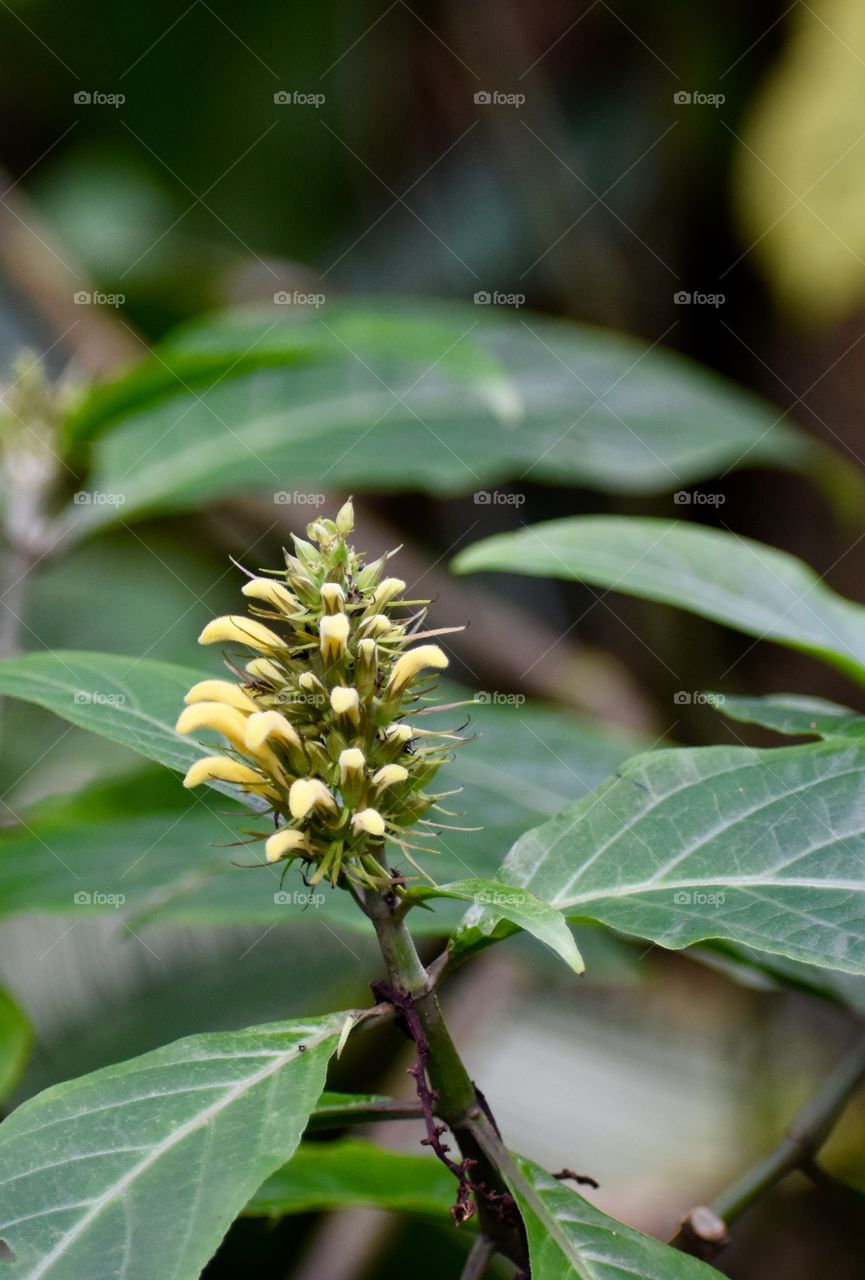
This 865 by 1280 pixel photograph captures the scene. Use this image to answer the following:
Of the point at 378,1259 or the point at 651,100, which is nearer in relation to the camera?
the point at 378,1259

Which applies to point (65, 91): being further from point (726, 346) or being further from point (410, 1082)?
point (410, 1082)

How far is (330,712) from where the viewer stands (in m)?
0.57

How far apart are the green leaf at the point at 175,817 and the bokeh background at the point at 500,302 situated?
0.18 feet

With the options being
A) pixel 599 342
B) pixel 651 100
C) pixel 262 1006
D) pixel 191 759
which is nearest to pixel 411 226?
pixel 651 100

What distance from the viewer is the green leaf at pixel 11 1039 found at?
2.64ft

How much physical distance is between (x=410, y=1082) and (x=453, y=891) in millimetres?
1249

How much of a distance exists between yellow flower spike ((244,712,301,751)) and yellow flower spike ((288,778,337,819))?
0.07ft

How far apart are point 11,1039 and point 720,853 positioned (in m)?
0.52

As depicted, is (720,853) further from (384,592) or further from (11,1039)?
Result: (11,1039)

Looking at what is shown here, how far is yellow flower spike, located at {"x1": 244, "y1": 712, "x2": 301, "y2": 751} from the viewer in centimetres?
52

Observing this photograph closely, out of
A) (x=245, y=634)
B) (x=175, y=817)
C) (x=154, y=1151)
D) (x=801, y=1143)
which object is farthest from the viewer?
(x=175, y=817)

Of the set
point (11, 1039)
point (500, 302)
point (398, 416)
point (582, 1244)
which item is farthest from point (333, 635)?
point (500, 302)

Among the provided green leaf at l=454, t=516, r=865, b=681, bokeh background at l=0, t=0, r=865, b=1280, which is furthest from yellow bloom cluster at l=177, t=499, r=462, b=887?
bokeh background at l=0, t=0, r=865, b=1280

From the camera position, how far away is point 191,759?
0.66 m
